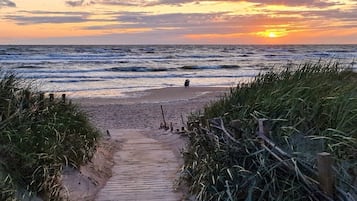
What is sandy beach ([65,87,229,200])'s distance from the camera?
814cm

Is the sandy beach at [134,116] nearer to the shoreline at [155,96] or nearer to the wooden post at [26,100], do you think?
the shoreline at [155,96]

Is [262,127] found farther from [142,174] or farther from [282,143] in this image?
[142,174]

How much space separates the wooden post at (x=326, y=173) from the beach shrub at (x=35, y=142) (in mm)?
3290

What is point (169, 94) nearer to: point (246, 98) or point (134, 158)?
point (134, 158)

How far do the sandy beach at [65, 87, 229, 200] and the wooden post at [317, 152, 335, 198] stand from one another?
3.66m

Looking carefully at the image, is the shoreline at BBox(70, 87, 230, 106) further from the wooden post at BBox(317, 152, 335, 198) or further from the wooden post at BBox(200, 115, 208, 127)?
the wooden post at BBox(317, 152, 335, 198)

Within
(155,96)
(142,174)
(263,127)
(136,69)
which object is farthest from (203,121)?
(136,69)

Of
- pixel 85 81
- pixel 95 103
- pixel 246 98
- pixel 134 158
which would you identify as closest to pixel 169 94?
pixel 95 103

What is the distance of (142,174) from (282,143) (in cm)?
322

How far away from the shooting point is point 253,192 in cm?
558

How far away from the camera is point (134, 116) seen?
18531 mm

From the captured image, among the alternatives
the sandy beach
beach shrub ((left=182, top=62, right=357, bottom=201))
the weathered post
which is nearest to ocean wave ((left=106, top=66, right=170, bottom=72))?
the sandy beach

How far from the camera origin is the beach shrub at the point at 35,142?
6258 millimetres

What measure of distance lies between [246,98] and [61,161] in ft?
10.2
